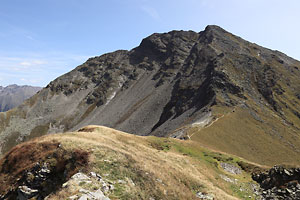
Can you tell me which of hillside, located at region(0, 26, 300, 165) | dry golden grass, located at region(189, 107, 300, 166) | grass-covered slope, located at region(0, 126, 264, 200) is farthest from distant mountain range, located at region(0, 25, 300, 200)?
hillside, located at region(0, 26, 300, 165)

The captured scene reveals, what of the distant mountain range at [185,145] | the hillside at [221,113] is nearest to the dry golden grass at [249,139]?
the hillside at [221,113]

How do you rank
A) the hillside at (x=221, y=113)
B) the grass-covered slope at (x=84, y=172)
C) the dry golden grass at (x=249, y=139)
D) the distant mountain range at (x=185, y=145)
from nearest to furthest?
1. the grass-covered slope at (x=84, y=172)
2. the distant mountain range at (x=185, y=145)
3. the dry golden grass at (x=249, y=139)
4. the hillside at (x=221, y=113)

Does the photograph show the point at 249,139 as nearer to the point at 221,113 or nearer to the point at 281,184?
the point at 221,113

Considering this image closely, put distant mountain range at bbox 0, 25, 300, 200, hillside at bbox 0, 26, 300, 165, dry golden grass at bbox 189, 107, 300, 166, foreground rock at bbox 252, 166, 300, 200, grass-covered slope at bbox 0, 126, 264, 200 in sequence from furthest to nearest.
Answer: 1. hillside at bbox 0, 26, 300, 165
2. dry golden grass at bbox 189, 107, 300, 166
3. foreground rock at bbox 252, 166, 300, 200
4. distant mountain range at bbox 0, 25, 300, 200
5. grass-covered slope at bbox 0, 126, 264, 200

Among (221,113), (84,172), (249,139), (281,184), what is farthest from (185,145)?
(221,113)

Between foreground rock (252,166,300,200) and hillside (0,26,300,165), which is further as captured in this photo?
hillside (0,26,300,165)

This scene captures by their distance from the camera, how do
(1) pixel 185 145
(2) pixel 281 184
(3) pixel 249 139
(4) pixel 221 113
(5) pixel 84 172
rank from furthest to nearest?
1. (4) pixel 221 113
2. (3) pixel 249 139
3. (1) pixel 185 145
4. (2) pixel 281 184
5. (5) pixel 84 172

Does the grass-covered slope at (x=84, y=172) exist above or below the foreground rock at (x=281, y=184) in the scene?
above

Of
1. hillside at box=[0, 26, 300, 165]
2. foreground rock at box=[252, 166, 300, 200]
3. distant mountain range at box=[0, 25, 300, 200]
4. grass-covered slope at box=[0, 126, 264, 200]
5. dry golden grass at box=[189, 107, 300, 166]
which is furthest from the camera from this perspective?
hillside at box=[0, 26, 300, 165]

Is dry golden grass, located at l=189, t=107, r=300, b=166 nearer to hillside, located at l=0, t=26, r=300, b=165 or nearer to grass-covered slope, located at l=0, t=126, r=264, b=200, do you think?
hillside, located at l=0, t=26, r=300, b=165

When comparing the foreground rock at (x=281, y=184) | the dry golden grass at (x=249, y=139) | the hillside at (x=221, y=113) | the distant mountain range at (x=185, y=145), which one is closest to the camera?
the distant mountain range at (x=185, y=145)

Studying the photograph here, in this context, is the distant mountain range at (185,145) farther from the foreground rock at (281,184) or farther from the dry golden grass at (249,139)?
the dry golden grass at (249,139)

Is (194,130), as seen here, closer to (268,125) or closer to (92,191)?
(268,125)

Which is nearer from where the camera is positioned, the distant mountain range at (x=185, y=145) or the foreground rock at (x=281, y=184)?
the distant mountain range at (x=185, y=145)
